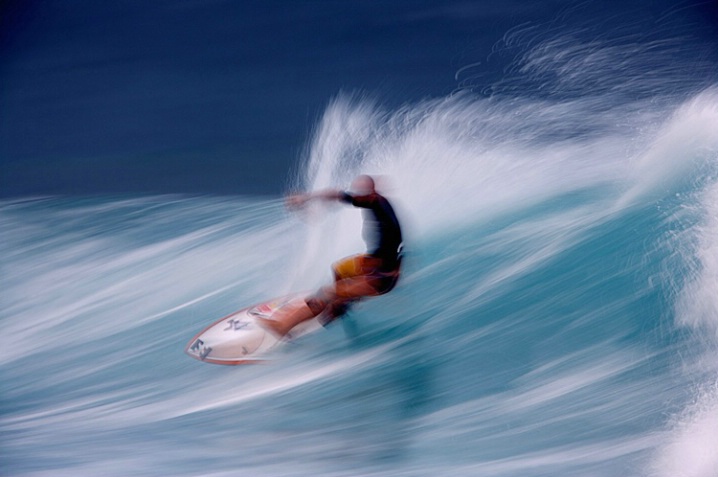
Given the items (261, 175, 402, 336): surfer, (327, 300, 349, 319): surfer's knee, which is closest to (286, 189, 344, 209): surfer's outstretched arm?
(261, 175, 402, 336): surfer

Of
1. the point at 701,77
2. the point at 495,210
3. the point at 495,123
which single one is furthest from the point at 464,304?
the point at 701,77

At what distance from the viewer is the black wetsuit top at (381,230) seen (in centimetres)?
186

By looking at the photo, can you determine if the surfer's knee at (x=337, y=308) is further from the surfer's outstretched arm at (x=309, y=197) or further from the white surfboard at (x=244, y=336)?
the surfer's outstretched arm at (x=309, y=197)

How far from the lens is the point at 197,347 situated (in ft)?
6.29

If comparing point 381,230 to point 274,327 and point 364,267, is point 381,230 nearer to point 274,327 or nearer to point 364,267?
point 364,267

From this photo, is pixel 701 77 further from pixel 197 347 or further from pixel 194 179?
pixel 197 347

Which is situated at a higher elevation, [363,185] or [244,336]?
[363,185]

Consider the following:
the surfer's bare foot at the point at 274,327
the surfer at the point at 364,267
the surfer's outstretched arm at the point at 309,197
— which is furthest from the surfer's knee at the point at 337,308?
the surfer's outstretched arm at the point at 309,197

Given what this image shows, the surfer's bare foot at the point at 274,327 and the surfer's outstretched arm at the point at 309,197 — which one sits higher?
the surfer's outstretched arm at the point at 309,197

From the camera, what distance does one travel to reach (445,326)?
75.9 inches

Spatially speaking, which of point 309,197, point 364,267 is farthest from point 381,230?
point 309,197

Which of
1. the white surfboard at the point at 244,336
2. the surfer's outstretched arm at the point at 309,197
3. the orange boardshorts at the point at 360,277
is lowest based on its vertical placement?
the white surfboard at the point at 244,336

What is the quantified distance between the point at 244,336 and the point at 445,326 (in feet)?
1.77

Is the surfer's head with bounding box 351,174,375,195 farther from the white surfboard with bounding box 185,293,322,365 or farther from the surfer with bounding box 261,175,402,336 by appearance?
the white surfboard with bounding box 185,293,322,365
